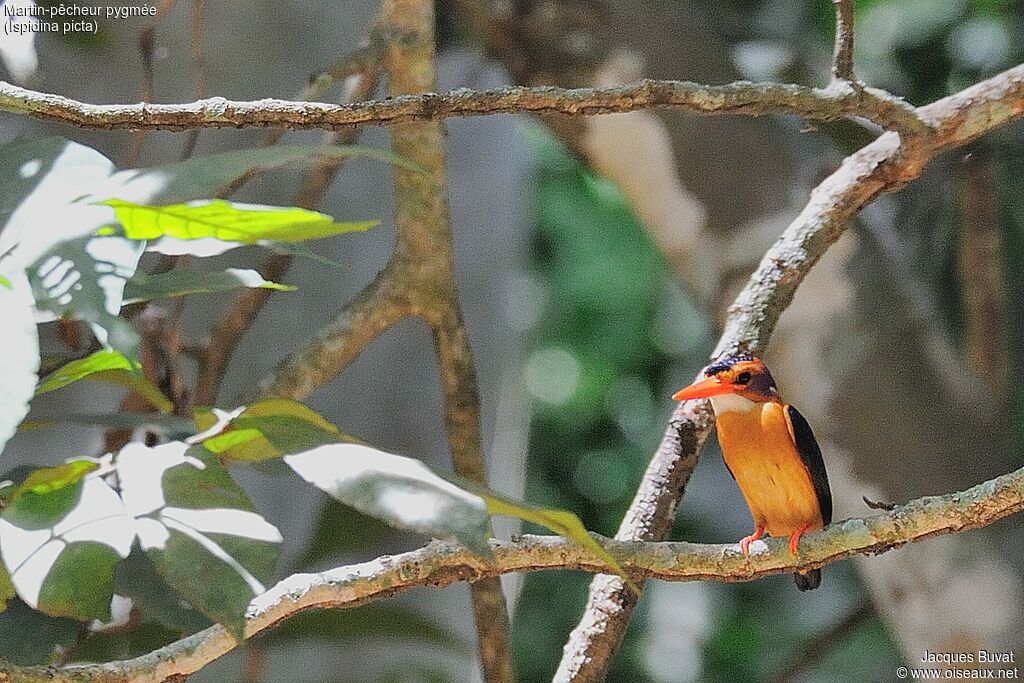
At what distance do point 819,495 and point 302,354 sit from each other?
499 millimetres

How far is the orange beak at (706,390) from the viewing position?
917 mm

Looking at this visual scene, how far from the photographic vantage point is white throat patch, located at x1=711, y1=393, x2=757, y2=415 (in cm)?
97

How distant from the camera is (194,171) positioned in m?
0.65

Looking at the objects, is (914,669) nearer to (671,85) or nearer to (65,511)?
(671,85)

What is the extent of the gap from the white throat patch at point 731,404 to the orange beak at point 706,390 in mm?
24

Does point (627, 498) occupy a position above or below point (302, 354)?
above

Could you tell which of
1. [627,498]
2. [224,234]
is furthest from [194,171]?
[627,498]

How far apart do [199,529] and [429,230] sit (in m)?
0.65

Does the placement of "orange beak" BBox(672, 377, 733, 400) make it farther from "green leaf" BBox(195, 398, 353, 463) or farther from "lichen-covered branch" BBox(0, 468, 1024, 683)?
"green leaf" BBox(195, 398, 353, 463)

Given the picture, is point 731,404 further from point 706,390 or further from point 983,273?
point 983,273

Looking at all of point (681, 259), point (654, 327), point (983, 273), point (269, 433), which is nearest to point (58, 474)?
point (269, 433)

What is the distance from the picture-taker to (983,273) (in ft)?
4.94

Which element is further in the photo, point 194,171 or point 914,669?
point 914,669

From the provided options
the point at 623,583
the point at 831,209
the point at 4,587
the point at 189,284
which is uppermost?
the point at 831,209
